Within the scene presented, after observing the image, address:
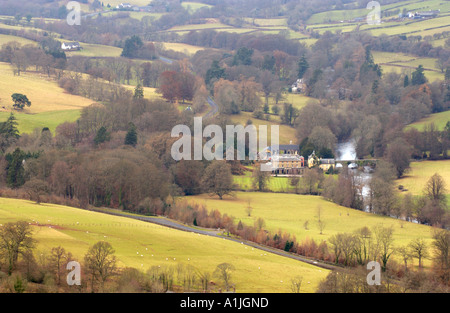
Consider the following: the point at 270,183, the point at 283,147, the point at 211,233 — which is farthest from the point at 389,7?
the point at 211,233

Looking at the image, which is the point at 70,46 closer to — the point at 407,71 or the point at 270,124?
the point at 270,124

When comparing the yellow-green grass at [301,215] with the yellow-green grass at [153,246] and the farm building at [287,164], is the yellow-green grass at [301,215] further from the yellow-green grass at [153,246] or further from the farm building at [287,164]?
the farm building at [287,164]

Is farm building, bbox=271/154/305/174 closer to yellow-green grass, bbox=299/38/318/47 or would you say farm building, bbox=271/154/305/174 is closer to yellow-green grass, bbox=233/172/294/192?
yellow-green grass, bbox=233/172/294/192

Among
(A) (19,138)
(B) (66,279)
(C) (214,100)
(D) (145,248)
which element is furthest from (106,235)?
(C) (214,100)

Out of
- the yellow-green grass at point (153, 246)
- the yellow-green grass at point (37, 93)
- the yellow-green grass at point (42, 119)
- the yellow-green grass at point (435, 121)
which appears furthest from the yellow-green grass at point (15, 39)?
the yellow-green grass at point (153, 246)

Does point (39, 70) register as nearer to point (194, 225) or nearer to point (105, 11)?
point (194, 225)

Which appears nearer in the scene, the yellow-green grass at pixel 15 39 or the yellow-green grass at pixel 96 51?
the yellow-green grass at pixel 15 39
